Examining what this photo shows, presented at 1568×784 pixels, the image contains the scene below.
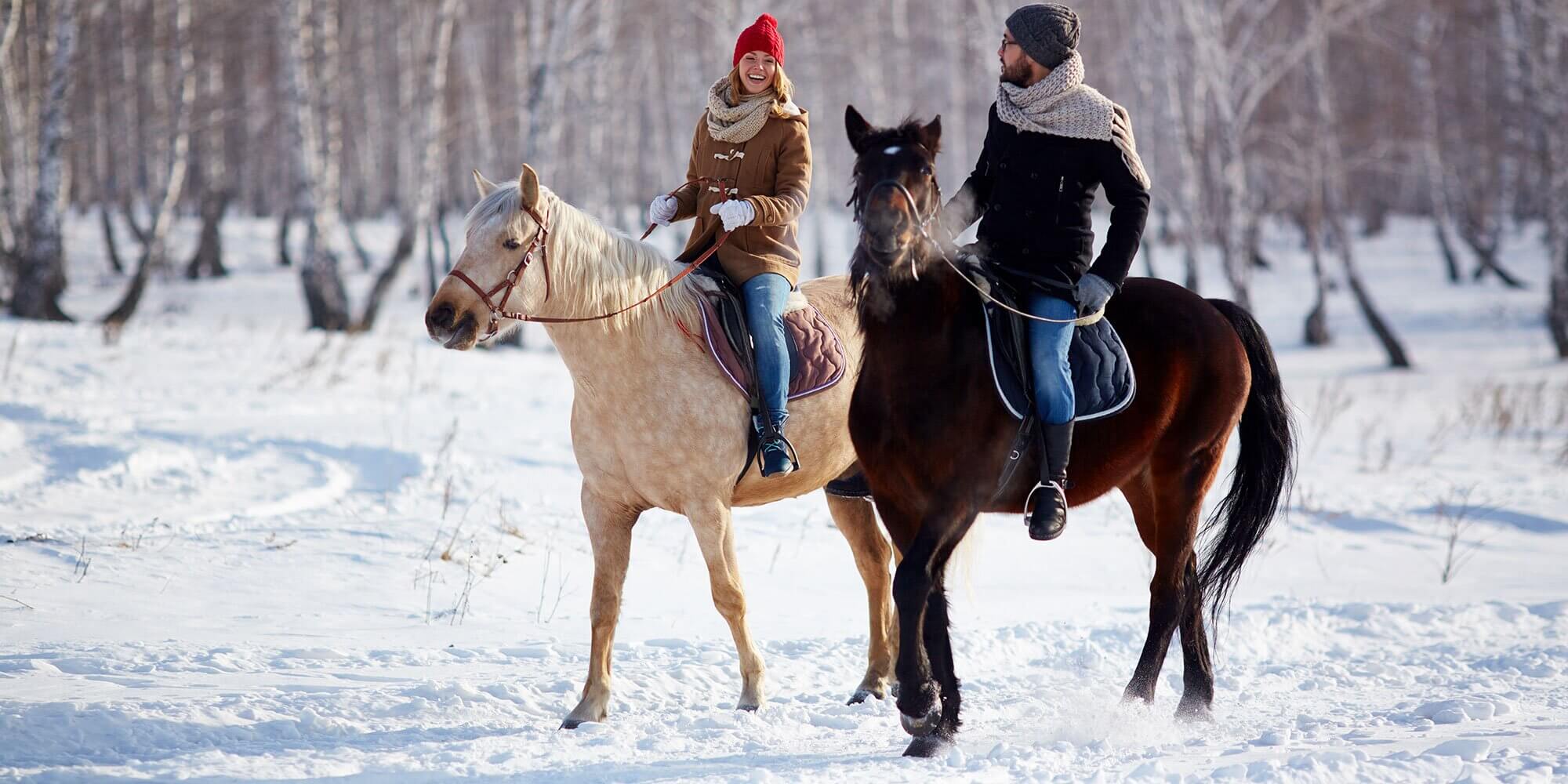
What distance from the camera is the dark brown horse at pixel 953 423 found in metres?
4.00

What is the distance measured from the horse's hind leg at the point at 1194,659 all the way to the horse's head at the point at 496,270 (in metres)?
2.81

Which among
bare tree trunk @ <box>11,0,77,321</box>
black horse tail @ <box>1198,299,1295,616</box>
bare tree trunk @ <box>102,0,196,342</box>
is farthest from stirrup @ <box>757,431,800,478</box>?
bare tree trunk @ <box>102,0,196,342</box>

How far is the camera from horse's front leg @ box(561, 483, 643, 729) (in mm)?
4715

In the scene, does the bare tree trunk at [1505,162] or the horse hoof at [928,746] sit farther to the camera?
the bare tree trunk at [1505,162]

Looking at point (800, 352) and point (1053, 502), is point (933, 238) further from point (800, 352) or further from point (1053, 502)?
point (800, 352)

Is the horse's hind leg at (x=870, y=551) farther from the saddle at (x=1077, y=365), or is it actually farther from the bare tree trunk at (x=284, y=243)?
the bare tree trunk at (x=284, y=243)

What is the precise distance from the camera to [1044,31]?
432cm

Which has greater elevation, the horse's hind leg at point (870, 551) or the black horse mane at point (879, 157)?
the black horse mane at point (879, 157)

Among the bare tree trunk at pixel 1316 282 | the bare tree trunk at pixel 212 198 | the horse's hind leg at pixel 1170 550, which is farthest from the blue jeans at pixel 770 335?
the bare tree trunk at pixel 212 198

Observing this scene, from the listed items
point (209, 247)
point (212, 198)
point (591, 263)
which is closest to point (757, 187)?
point (591, 263)

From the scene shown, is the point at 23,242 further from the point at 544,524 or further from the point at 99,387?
the point at 544,524

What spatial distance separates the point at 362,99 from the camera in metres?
31.5

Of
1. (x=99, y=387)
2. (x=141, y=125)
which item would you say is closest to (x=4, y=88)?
(x=141, y=125)

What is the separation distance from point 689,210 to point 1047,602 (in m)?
3.12
